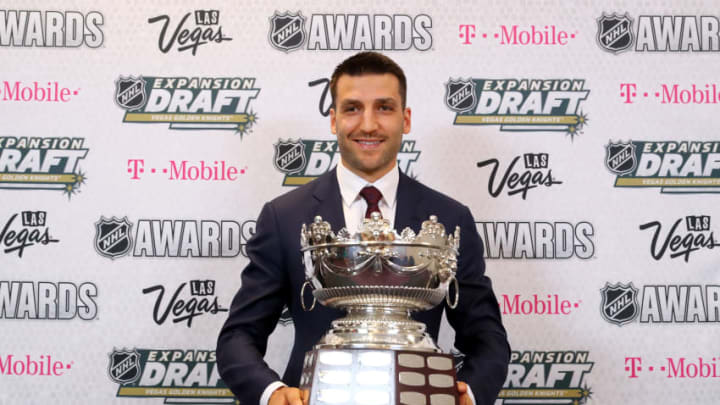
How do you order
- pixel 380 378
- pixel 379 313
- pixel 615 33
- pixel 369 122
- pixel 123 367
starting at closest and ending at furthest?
pixel 380 378 < pixel 379 313 < pixel 369 122 < pixel 123 367 < pixel 615 33

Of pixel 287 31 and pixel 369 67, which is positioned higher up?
pixel 287 31

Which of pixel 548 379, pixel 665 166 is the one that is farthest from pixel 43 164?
pixel 665 166

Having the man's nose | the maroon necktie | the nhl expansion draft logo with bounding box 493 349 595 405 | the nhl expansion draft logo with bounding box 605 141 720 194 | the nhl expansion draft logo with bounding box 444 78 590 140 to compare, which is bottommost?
the nhl expansion draft logo with bounding box 493 349 595 405

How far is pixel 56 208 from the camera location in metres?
2.81

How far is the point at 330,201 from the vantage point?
7.51 feet

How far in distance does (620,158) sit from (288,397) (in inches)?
63.2

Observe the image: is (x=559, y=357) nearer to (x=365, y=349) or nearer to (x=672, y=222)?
(x=672, y=222)

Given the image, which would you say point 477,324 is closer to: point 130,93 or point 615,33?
point 615,33

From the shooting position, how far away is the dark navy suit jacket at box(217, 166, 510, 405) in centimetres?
223

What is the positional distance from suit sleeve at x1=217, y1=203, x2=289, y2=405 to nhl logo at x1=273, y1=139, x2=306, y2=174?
19.3 inches

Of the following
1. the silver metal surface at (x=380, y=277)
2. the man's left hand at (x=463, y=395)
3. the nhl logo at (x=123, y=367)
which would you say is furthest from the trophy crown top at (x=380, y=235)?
the nhl logo at (x=123, y=367)

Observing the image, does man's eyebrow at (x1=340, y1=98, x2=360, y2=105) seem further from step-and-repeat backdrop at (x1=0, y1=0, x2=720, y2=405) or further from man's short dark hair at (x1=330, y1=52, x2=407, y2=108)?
step-and-repeat backdrop at (x1=0, y1=0, x2=720, y2=405)

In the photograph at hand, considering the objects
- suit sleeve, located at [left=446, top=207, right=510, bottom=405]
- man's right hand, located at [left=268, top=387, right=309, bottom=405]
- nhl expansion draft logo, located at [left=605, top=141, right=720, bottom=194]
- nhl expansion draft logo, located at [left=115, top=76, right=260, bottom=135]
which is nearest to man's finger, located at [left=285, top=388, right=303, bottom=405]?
man's right hand, located at [left=268, top=387, right=309, bottom=405]

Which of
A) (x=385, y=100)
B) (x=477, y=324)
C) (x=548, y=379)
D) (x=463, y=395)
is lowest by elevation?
(x=548, y=379)
